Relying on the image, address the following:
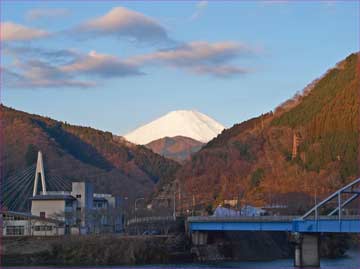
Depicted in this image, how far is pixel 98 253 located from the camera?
276 ft

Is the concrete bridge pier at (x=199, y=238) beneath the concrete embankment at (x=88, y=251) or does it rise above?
above

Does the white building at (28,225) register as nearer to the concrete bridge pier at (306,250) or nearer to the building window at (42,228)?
the building window at (42,228)

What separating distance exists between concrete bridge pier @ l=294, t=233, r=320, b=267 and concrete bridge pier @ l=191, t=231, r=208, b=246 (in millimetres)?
20260

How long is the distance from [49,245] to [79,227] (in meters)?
16.1

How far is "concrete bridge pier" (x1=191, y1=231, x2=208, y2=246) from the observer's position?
95938mm

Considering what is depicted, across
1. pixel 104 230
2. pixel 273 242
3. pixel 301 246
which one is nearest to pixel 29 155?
pixel 104 230

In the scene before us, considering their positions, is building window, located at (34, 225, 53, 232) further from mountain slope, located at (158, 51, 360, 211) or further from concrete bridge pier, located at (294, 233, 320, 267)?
mountain slope, located at (158, 51, 360, 211)

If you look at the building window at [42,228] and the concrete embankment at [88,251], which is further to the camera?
the building window at [42,228]

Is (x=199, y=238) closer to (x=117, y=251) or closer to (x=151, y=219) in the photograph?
(x=151, y=219)

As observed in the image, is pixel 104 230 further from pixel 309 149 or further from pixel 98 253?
pixel 309 149

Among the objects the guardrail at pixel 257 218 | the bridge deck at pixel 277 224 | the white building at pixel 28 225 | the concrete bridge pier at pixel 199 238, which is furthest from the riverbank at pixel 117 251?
the white building at pixel 28 225

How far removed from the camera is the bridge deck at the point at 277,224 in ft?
233

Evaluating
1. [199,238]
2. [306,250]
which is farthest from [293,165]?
[306,250]

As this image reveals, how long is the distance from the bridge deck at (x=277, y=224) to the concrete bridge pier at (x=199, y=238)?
2.65 ft
